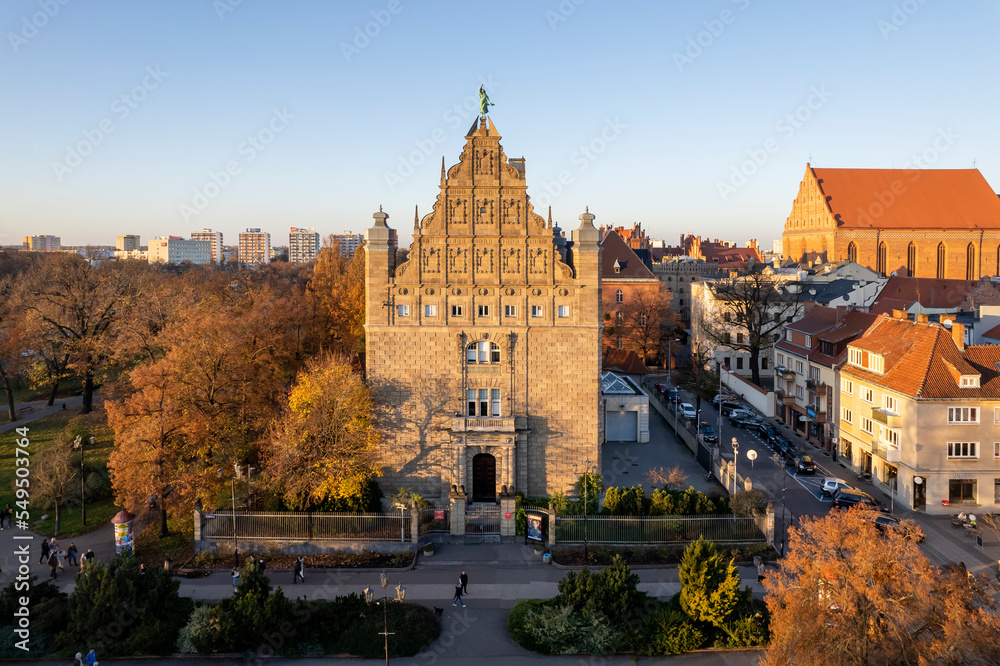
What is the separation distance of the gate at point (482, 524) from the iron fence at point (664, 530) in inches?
123

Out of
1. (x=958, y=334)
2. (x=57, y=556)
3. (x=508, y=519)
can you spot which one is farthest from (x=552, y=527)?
(x=958, y=334)

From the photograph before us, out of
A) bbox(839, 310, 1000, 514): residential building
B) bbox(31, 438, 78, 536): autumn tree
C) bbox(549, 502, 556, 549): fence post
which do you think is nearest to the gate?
bbox(549, 502, 556, 549): fence post

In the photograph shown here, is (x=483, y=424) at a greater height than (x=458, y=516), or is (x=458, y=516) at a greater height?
(x=483, y=424)

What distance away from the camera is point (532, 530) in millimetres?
30641

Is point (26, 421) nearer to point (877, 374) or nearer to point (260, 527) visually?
point (260, 527)

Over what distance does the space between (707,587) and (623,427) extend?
25063mm

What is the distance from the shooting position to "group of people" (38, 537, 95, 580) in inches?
1102

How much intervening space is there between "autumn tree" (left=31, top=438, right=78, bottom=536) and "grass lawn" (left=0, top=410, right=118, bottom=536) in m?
0.85

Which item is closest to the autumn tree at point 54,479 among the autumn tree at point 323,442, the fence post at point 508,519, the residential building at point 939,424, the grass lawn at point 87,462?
the grass lawn at point 87,462

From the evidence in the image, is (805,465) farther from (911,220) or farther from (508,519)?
(911,220)

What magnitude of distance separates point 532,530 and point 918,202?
88.9 metres

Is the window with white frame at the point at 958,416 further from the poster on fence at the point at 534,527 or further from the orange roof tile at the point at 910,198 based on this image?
the orange roof tile at the point at 910,198

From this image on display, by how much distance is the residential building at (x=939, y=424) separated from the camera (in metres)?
34.8

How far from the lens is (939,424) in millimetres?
35000
